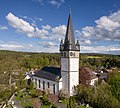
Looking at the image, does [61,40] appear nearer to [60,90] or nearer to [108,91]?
[60,90]

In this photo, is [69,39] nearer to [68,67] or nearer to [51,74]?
[68,67]

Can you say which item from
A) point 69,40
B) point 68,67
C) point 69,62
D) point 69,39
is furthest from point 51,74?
point 69,39

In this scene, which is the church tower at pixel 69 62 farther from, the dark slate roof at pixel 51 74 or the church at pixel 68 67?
the dark slate roof at pixel 51 74

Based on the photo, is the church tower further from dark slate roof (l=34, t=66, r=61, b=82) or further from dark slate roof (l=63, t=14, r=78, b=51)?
dark slate roof (l=34, t=66, r=61, b=82)

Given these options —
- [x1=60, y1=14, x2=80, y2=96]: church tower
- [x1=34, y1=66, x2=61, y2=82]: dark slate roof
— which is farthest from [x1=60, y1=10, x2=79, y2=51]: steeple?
[x1=34, y1=66, x2=61, y2=82]: dark slate roof

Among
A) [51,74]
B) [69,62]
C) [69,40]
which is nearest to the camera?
[69,62]

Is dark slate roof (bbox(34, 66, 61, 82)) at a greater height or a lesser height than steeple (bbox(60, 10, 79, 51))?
lesser

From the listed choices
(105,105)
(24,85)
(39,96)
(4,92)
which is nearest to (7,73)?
(24,85)

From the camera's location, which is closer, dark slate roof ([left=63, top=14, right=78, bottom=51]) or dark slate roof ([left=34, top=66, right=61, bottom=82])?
dark slate roof ([left=63, top=14, right=78, bottom=51])
